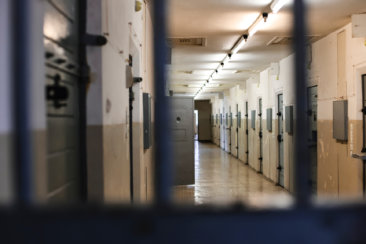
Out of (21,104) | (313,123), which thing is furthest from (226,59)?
(21,104)

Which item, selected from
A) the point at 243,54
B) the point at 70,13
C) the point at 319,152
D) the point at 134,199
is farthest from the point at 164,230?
the point at 243,54

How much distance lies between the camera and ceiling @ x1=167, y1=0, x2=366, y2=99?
4.51 m

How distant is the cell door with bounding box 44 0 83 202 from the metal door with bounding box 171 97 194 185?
6.18 meters

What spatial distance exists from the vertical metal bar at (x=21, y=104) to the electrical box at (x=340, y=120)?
200 inches

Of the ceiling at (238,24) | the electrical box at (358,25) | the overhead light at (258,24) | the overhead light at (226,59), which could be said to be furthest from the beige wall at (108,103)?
the overhead light at (226,59)

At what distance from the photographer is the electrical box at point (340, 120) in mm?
5203

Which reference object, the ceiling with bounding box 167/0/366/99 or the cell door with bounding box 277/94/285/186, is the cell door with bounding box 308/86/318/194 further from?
the cell door with bounding box 277/94/285/186

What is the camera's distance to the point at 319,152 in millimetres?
6309

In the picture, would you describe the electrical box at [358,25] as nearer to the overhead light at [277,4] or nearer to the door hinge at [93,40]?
the overhead light at [277,4]

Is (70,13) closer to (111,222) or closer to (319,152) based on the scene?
(111,222)

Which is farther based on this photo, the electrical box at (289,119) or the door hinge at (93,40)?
the electrical box at (289,119)

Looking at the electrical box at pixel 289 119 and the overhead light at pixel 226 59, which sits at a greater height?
the overhead light at pixel 226 59

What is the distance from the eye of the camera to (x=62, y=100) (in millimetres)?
1636

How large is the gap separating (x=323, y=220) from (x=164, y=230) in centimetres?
42
